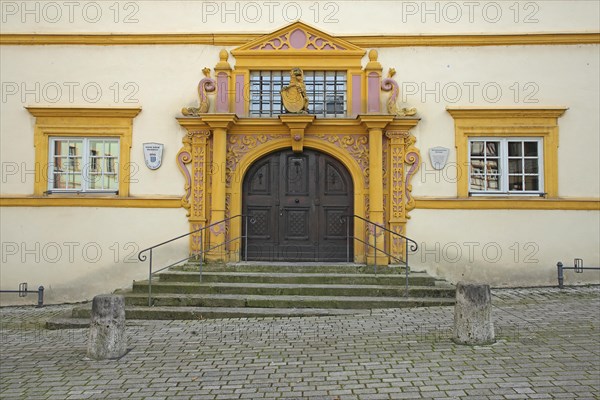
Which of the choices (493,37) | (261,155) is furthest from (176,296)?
(493,37)

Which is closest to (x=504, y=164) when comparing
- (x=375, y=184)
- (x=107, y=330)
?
(x=375, y=184)

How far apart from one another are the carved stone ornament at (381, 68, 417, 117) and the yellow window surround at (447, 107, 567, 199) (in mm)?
852

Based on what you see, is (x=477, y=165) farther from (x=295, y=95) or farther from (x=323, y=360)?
(x=323, y=360)

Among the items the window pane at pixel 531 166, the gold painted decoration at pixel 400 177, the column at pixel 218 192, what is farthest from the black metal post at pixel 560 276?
the column at pixel 218 192

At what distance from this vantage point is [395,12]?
1001 cm

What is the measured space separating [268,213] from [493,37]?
5958mm

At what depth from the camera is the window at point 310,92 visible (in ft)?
32.9

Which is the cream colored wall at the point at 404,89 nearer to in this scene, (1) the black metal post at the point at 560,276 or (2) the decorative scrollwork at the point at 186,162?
(2) the decorative scrollwork at the point at 186,162

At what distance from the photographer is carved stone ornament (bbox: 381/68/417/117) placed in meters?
9.69

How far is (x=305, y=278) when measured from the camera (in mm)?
8555

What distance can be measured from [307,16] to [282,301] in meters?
6.07

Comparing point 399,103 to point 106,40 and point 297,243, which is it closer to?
point 297,243

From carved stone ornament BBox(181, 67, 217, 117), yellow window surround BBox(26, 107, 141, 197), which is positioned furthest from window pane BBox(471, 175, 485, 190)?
yellow window surround BBox(26, 107, 141, 197)

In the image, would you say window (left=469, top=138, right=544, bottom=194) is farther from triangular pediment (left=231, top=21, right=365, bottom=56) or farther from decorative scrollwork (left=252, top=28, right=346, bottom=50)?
decorative scrollwork (left=252, top=28, right=346, bottom=50)
